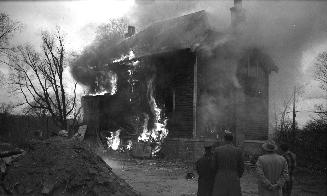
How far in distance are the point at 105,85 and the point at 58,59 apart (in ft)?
26.8

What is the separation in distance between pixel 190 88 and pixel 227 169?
1390 cm

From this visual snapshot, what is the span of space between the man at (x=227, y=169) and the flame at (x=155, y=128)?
1448 centimetres

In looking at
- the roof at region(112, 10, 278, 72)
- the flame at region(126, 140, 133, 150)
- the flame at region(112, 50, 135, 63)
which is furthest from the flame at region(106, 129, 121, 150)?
the roof at region(112, 10, 278, 72)

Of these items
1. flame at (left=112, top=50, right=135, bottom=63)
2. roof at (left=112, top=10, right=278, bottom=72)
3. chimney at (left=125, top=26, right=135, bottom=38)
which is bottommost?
flame at (left=112, top=50, right=135, bottom=63)

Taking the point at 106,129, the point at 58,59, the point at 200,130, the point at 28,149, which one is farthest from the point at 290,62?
the point at 58,59

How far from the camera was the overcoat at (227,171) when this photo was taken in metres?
6.29

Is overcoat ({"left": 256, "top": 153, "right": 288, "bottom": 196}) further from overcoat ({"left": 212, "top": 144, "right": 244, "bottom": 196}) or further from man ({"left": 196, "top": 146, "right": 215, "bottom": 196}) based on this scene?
man ({"left": 196, "top": 146, "right": 215, "bottom": 196})

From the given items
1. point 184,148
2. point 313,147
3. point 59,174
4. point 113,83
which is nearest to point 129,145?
point 184,148

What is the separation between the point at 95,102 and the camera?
26.3m

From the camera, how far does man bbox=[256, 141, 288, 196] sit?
20.9ft

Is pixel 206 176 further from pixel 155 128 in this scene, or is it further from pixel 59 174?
pixel 155 128

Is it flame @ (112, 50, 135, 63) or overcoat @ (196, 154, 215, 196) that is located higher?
flame @ (112, 50, 135, 63)

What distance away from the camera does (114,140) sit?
24.0m

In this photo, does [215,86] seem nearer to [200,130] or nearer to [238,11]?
[200,130]
